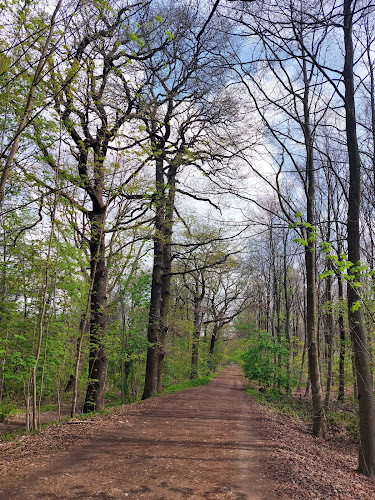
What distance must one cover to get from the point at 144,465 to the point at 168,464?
34 centimetres

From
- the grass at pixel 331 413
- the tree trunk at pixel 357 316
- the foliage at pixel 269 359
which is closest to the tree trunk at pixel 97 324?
the tree trunk at pixel 357 316

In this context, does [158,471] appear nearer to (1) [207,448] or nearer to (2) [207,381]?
(1) [207,448]

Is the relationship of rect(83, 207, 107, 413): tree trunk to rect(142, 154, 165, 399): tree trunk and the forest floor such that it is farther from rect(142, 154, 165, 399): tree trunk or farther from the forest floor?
rect(142, 154, 165, 399): tree trunk

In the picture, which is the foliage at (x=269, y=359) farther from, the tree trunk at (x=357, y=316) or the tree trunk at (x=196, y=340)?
the tree trunk at (x=357, y=316)

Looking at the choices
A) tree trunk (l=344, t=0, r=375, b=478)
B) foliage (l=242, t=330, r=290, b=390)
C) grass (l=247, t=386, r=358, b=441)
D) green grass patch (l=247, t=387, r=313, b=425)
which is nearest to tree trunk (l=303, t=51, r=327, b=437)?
tree trunk (l=344, t=0, r=375, b=478)

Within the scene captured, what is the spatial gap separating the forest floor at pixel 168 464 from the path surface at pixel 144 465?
12mm

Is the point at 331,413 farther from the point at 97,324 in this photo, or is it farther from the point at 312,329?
the point at 97,324

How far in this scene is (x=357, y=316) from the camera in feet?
19.7

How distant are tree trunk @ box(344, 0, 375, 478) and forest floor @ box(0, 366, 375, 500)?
1.88ft

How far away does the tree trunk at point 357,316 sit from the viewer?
5.70 meters

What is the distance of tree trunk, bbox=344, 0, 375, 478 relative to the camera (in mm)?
5703

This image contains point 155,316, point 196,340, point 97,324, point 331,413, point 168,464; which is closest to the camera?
point 168,464

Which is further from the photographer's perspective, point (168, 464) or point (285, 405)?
A: point (285, 405)

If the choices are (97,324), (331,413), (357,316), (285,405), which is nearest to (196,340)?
(285,405)
